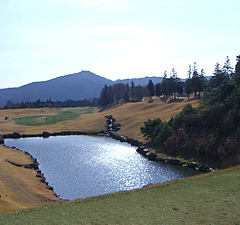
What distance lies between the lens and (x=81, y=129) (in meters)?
64.2

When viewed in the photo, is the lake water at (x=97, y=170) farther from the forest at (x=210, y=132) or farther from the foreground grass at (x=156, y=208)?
the foreground grass at (x=156, y=208)

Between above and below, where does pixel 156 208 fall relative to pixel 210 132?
below

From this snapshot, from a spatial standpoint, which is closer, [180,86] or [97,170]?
[97,170]

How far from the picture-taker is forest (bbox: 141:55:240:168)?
28.7 meters

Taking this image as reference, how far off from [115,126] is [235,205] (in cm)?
5287

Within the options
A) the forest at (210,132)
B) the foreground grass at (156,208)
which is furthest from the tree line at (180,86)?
the foreground grass at (156,208)

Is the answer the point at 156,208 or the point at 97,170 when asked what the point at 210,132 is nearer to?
the point at 97,170

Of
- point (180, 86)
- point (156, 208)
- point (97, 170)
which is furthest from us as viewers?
point (180, 86)

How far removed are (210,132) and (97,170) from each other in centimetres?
1672

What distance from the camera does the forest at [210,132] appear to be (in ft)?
94.1

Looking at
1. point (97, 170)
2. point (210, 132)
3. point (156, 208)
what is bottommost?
point (97, 170)

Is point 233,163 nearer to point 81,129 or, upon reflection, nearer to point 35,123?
point 81,129

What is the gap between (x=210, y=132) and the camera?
33125 millimetres

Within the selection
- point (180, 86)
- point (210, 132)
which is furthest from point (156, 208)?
point (180, 86)
